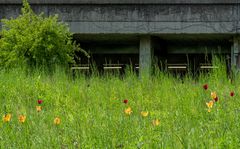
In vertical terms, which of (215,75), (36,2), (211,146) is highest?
(36,2)

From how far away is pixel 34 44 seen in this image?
14.9 m

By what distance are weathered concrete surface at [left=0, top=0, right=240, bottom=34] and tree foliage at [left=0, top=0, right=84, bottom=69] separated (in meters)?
4.66

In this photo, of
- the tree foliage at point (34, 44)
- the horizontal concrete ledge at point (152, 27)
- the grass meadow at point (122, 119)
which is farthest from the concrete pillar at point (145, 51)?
the grass meadow at point (122, 119)

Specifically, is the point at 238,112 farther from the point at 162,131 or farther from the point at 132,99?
the point at 132,99

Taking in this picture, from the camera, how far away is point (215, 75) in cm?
950

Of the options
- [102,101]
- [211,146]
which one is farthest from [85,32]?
[211,146]

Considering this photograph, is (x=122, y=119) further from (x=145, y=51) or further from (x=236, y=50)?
(x=236, y=50)

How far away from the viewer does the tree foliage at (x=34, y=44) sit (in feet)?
49.0

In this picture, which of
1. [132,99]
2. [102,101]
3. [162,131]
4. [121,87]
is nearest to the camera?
[162,131]

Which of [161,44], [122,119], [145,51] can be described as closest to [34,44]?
[145,51]

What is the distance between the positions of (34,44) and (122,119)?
1051cm

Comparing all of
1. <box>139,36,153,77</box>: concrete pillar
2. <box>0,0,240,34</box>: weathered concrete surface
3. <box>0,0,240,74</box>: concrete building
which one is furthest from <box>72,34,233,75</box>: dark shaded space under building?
<box>0,0,240,34</box>: weathered concrete surface

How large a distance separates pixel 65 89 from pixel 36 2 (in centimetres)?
1260

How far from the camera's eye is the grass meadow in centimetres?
407
